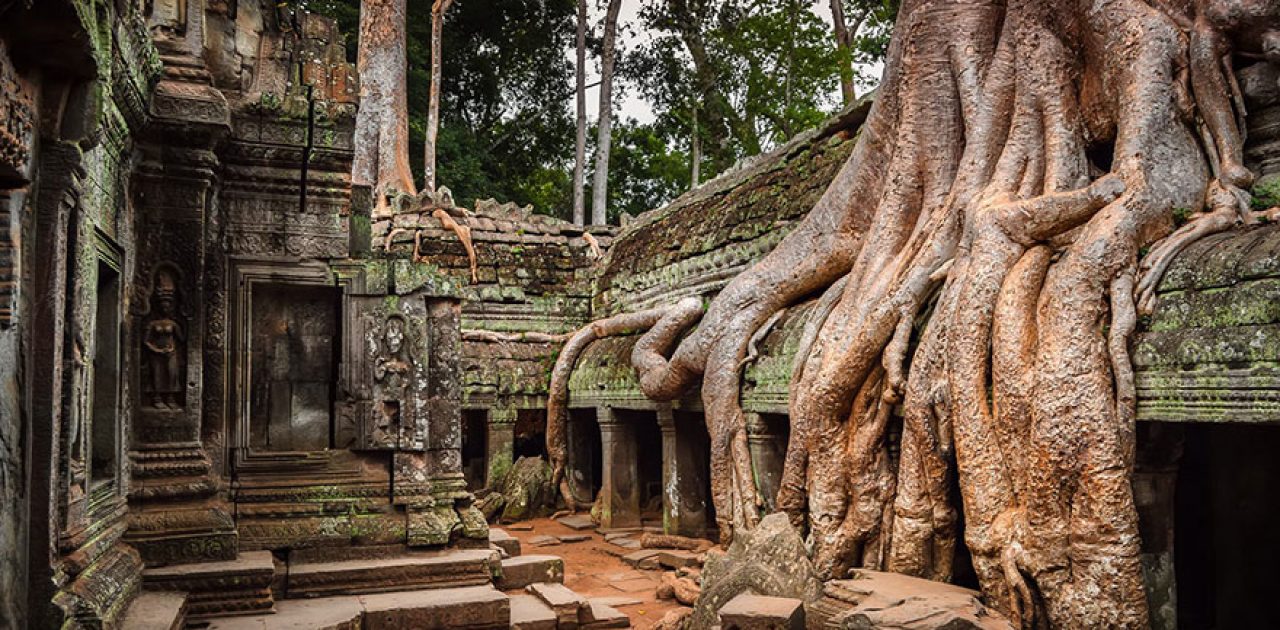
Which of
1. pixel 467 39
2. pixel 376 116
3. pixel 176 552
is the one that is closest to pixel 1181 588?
pixel 176 552

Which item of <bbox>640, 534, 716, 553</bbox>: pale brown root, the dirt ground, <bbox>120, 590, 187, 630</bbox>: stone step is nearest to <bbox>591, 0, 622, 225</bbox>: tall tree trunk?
the dirt ground

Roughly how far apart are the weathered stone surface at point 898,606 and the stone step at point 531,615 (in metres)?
1.59

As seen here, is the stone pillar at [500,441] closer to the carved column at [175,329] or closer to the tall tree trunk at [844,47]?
the carved column at [175,329]

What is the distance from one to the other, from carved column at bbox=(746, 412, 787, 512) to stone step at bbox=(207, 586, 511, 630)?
2938 millimetres

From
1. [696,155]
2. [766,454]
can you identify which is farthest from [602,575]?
[696,155]

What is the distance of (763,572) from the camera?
650 centimetres

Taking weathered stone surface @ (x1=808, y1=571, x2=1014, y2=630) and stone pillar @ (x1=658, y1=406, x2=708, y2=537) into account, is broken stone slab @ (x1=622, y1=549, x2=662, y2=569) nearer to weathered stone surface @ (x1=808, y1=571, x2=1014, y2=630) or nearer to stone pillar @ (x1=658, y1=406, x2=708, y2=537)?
stone pillar @ (x1=658, y1=406, x2=708, y2=537)

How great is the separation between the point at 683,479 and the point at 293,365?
484 centimetres

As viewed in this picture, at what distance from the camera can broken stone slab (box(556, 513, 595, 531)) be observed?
1184cm

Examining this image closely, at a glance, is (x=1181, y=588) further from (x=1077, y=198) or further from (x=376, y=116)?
(x=376, y=116)

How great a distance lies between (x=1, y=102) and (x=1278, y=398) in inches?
205

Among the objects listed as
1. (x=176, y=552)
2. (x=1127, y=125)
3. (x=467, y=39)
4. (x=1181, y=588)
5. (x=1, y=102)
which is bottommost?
(x=1181, y=588)

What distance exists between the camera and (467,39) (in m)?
25.3

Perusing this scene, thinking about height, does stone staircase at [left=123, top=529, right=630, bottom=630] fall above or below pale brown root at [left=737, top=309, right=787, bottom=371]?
below
